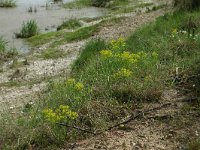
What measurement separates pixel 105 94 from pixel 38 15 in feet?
55.0

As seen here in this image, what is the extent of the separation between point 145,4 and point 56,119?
19585mm

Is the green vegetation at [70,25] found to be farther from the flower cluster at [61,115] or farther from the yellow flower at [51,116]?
the yellow flower at [51,116]

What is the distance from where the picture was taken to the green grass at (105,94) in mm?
6805

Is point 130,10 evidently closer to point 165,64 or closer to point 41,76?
point 41,76

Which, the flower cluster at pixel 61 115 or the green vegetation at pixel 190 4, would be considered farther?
the green vegetation at pixel 190 4

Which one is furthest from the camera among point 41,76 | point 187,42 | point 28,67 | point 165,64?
point 28,67

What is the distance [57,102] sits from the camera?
24.8ft

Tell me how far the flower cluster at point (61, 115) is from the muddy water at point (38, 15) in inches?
481

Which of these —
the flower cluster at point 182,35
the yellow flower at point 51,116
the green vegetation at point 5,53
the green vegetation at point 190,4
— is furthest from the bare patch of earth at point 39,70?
the yellow flower at point 51,116

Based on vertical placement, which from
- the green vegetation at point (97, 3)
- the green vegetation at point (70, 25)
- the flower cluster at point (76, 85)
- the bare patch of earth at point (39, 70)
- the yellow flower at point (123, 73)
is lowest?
the bare patch of earth at point (39, 70)

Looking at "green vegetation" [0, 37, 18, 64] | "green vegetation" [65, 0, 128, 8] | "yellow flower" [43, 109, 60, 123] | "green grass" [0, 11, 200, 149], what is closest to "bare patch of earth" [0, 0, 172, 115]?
"green vegetation" [0, 37, 18, 64]

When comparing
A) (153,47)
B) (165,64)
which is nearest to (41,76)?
(153,47)

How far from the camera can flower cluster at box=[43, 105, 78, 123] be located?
254 inches

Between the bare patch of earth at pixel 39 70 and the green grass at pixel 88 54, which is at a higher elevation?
the green grass at pixel 88 54
